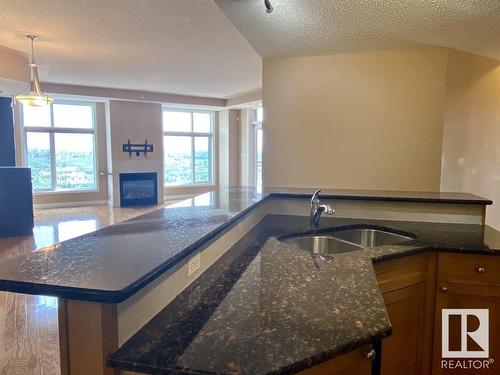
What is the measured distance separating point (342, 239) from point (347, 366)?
1367mm

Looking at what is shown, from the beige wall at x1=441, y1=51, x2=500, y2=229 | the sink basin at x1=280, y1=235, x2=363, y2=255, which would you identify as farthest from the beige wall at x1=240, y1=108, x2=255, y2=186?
the sink basin at x1=280, y1=235, x2=363, y2=255

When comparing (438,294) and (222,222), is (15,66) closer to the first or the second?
(222,222)

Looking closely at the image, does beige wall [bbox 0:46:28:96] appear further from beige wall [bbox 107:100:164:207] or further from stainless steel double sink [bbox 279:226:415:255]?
stainless steel double sink [bbox 279:226:415:255]

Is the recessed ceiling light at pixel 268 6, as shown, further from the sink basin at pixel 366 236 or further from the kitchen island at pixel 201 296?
the sink basin at pixel 366 236

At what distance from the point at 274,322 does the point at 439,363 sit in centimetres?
Answer: 143

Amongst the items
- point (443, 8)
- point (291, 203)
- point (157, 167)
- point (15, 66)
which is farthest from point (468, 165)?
point (157, 167)

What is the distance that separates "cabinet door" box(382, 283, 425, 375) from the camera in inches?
69.7

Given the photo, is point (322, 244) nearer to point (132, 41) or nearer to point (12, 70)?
point (132, 41)

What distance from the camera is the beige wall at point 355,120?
3643 mm

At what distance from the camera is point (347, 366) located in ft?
3.45

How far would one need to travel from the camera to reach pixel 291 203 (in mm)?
2781

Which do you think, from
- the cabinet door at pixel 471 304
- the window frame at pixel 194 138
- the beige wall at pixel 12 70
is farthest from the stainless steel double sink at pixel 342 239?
the window frame at pixel 194 138

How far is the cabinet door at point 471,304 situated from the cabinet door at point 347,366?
1.03m

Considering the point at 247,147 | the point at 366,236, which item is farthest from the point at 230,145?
the point at 366,236
